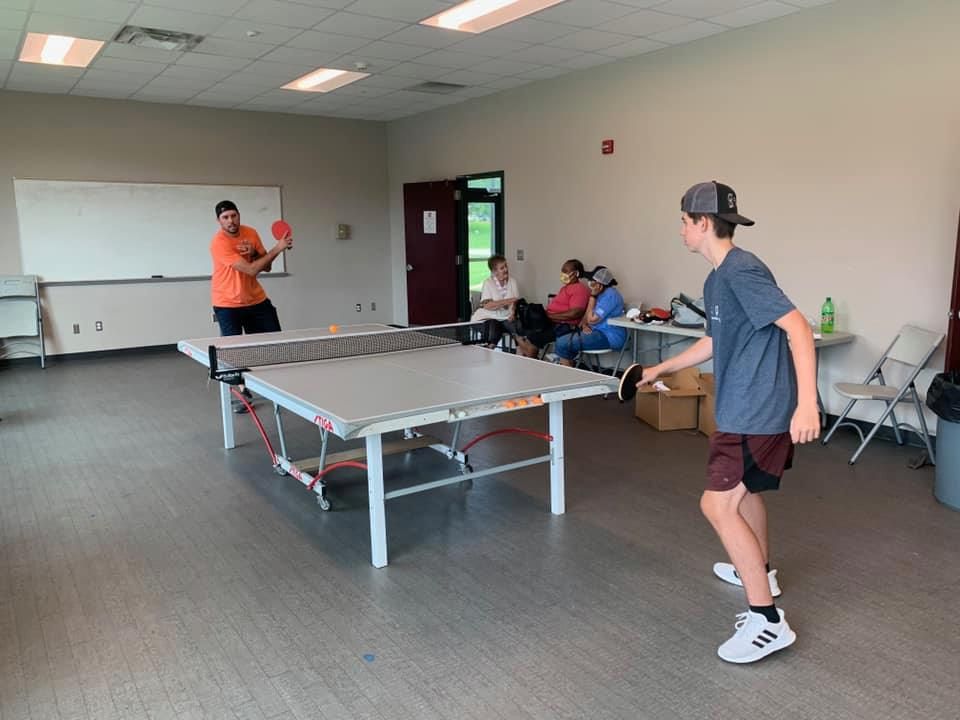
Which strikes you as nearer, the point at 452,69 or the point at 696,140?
the point at 696,140

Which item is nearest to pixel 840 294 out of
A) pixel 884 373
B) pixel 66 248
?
pixel 884 373

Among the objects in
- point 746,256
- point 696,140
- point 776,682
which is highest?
point 696,140

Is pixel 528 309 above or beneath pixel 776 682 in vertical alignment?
above

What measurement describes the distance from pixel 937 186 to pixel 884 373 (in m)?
1.23

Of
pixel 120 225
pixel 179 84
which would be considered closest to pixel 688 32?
pixel 179 84

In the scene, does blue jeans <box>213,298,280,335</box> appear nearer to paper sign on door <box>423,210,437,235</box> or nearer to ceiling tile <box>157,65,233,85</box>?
ceiling tile <box>157,65,233,85</box>

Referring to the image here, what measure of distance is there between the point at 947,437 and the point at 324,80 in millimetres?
6453

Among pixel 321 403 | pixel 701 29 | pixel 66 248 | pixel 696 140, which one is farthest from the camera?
pixel 66 248

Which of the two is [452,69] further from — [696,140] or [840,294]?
[840,294]

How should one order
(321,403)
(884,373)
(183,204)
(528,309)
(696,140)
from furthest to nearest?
(183,204) → (528,309) → (696,140) → (884,373) → (321,403)

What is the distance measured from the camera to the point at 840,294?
5109 mm

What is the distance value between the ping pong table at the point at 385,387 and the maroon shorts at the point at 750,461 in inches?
36.3

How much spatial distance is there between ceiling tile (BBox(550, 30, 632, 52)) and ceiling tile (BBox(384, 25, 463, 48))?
32.3 inches

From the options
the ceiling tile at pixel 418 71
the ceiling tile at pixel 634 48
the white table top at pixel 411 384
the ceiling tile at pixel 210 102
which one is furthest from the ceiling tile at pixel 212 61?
the white table top at pixel 411 384
